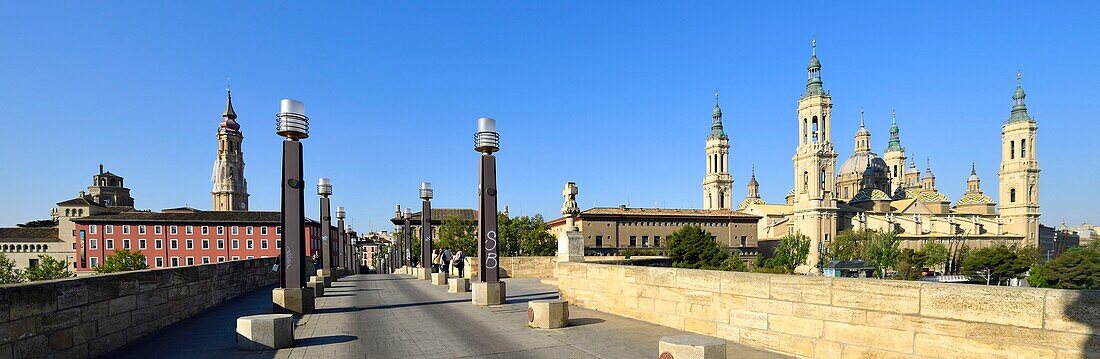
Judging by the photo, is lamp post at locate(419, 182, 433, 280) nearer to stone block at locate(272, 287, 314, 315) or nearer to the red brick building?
stone block at locate(272, 287, 314, 315)

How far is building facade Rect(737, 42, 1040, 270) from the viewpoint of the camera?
94562 millimetres

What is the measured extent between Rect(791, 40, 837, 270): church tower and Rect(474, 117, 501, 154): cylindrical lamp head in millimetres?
89871

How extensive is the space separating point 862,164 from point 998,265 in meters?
60.9

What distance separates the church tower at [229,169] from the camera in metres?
131

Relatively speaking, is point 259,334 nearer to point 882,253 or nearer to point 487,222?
point 487,222

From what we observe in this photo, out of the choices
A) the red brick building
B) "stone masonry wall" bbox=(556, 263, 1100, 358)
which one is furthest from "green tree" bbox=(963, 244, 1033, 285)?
the red brick building

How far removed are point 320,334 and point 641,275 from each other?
6.52 m

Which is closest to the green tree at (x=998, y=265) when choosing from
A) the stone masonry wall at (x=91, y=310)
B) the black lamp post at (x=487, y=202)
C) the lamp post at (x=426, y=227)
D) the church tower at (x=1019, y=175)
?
the church tower at (x=1019, y=175)

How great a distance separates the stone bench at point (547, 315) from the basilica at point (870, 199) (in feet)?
307

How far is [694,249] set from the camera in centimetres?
6594

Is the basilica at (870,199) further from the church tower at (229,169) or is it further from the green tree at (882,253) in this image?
the church tower at (229,169)

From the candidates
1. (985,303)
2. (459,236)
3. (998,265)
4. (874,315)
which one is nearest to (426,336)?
(874,315)

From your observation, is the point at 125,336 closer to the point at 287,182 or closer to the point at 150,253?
the point at 287,182

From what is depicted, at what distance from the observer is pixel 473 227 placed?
2808 inches
